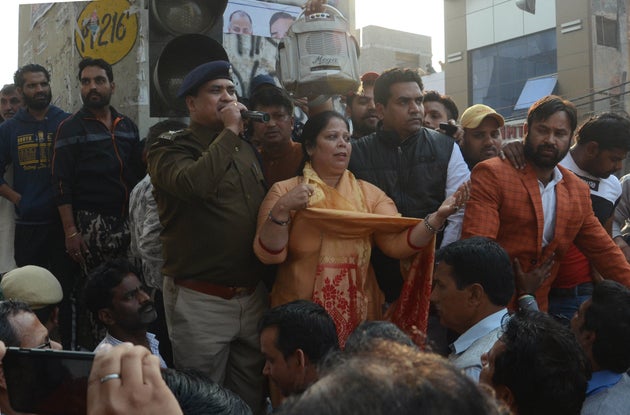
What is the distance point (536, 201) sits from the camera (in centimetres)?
402

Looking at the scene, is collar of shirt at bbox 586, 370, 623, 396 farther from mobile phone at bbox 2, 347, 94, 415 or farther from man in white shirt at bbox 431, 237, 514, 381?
mobile phone at bbox 2, 347, 94, 415

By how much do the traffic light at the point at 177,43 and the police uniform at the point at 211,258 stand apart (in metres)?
0.84

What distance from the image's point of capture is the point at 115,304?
159 inches

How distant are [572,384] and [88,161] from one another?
11.1 feet

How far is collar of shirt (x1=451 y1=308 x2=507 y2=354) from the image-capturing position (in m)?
3.20

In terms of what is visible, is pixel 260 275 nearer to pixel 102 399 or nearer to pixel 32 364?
pixel 32 364

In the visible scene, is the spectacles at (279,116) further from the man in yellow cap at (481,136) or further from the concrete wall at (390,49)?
the concrete wall at (390,49)

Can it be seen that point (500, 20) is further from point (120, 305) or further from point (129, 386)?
point (129, 386)

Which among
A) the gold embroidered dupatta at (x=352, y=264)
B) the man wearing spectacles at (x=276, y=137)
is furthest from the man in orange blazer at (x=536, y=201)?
the man wearing spectacles at (x=276, y=137)

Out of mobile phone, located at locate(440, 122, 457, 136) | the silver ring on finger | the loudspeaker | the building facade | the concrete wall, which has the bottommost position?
the silver ring on finger

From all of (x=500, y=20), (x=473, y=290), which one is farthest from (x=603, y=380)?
(x=500, y=20)

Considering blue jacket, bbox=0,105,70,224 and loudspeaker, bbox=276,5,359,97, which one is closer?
loudspeaker, bbox=276,5,359,97

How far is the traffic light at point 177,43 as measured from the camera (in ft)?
15.0

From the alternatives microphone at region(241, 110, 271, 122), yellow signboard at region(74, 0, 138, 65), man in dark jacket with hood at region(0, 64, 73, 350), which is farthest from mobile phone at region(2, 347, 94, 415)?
yellow signboard at region(74, 0, 138, 65)
